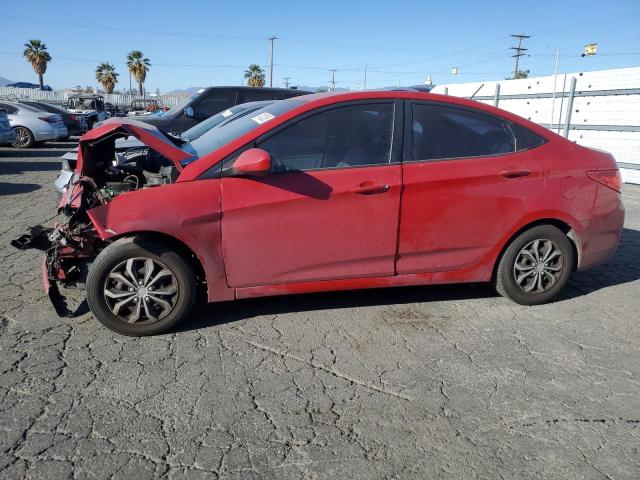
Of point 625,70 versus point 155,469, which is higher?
point 625,70

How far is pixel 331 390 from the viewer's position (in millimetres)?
3076

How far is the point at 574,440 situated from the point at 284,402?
1535 mm

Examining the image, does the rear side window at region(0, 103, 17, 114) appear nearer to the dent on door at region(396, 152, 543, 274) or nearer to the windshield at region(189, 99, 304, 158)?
the windshield at region(189, 99, 304, 158)

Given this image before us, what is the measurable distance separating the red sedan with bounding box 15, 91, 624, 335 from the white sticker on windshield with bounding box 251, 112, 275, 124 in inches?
1.3

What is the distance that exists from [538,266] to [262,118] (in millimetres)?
2532

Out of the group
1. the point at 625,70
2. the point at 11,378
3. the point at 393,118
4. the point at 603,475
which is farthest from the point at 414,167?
the point at 625,70

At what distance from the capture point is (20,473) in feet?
7.62

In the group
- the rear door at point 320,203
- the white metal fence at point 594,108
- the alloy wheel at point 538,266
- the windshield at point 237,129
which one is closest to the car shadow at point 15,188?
the windshield at point 237,129

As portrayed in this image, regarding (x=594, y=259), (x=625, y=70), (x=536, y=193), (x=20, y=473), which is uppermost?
(x=625, y=70)

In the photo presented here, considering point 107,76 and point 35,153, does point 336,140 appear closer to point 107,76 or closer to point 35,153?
point 35,153

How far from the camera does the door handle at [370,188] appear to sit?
371 centimetres

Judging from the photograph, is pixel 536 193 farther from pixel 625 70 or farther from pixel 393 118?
pixel 625 70

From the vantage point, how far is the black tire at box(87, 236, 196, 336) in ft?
11.5

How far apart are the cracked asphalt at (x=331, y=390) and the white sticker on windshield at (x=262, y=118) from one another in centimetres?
148
